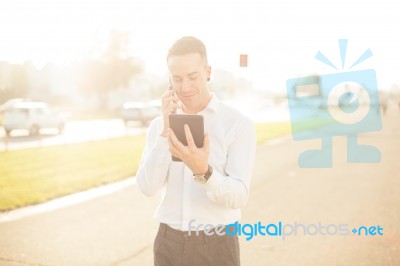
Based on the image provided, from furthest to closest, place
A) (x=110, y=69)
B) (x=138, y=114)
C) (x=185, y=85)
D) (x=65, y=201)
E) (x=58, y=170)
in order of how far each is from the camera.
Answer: (x=110, y=69), (x=138, y=114), (x=58, y=170), (x=65, y=201), (x=185, y=85)

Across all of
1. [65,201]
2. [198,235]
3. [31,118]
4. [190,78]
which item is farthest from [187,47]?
[31,118]

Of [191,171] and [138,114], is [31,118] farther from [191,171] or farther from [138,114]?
[191,171]

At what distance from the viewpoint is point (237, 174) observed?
2291 millimetres

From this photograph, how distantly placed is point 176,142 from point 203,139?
0.43 feet

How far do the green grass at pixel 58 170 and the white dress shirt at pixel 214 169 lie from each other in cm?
596

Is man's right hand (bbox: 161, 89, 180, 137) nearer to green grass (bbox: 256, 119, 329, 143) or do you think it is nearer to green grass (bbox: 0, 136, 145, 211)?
green grass (bbox: 0, 136, 145, 211)

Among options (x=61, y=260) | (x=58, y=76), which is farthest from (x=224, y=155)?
(x=58, y=76)

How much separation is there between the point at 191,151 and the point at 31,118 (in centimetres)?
2404

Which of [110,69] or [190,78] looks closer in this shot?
[190,78]

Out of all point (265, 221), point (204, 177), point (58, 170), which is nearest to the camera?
point (204, 177)

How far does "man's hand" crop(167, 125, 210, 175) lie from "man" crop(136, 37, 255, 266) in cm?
24

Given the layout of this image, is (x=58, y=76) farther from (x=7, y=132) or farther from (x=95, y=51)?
(x=7, y=132)

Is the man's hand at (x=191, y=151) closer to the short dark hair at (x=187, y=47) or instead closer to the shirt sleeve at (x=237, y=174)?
the shirt sleeve at (x=237, y=174)

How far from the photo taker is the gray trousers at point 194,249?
242cm
